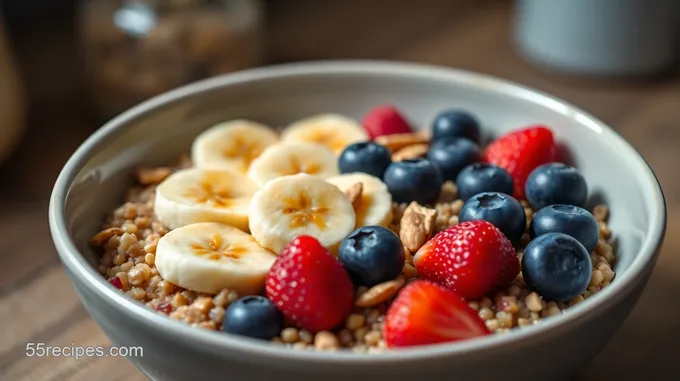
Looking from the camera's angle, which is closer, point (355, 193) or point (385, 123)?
point (355, 193)

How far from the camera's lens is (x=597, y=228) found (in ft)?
2.81

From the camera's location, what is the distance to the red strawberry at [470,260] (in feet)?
2.52

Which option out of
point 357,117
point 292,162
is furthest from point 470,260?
point 357,117

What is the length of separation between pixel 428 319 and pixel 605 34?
958mm

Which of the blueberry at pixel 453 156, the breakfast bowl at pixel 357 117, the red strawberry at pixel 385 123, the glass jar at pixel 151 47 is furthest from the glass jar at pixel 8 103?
the blueberry at pixel 453 156

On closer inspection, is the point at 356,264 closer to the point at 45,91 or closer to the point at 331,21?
the point at 45,91

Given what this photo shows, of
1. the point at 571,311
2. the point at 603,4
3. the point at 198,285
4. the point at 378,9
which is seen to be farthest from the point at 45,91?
the point at 571,311

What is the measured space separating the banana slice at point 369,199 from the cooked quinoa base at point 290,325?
2cm

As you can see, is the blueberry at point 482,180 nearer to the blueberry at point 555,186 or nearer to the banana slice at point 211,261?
the blueberry at point 555,186

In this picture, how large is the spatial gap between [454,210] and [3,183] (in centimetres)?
70

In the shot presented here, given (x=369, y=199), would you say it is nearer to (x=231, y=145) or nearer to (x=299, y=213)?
(x=299, y=213)

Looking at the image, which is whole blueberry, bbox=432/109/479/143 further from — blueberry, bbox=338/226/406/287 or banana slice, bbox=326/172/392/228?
blueberry, bbox=338/226/406/287

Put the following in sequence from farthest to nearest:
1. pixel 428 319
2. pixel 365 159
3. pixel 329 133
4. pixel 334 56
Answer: pixel 334 56 < pixel 329 133 < pixel 365 159 < pixel 428 319

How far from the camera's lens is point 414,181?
92 cm
